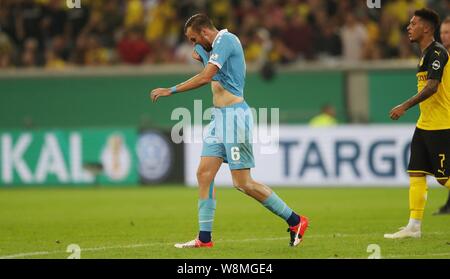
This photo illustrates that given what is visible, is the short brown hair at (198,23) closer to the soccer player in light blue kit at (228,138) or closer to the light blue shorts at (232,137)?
the soccer player in light blue kit at (228,138)

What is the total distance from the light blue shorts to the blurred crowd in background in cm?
1265

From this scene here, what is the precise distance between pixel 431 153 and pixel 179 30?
14.1 m

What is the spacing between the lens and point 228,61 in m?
10.0

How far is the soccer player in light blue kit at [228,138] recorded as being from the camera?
32.5ft

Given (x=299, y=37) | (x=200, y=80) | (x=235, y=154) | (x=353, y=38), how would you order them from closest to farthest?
1. (x=200, y=80)
2. (x=235, y=154)
3. (x=353, y=38)
4. (x=299, y=37)

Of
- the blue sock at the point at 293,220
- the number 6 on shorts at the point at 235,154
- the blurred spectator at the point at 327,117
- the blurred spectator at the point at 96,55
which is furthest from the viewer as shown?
the blurred spectator at the point at 96,55

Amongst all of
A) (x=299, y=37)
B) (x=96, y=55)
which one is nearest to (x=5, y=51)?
(x=96, y=55)

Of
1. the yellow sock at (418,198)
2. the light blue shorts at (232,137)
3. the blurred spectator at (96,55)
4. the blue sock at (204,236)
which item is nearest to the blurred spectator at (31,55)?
the blurred spectator at (96,55)

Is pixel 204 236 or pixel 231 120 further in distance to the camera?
pixel 204 236

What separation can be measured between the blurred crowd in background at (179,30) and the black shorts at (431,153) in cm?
1182

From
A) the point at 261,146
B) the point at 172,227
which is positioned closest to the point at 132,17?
the point at 261,146

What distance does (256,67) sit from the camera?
2334 cm

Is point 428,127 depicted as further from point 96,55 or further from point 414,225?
point 96,55

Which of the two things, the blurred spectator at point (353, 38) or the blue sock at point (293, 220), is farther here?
the blurred spectator at point (353, 38)
